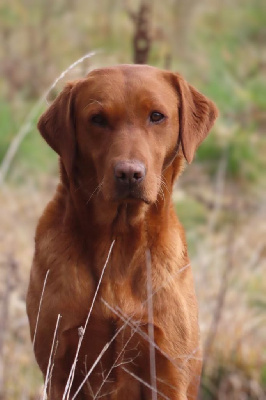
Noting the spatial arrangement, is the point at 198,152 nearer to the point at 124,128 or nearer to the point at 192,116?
the point at 192,116

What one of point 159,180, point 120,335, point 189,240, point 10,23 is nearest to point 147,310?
point 120,335

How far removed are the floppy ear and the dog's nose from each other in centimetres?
35

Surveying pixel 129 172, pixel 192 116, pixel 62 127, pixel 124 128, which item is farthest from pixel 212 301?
pixel 129 172

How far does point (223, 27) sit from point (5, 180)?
5882 mm

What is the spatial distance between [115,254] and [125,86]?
0.74m

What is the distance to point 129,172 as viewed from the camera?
163 inches

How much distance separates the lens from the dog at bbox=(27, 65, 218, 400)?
14.3 ft

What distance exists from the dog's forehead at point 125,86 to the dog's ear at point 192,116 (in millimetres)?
92

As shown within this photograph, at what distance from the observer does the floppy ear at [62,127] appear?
4.46 metres

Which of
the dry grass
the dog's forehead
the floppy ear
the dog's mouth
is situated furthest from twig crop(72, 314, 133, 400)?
the dry grass

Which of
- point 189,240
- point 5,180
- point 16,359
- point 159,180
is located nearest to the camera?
point 159,180

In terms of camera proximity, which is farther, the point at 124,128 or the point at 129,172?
the point at 124,128

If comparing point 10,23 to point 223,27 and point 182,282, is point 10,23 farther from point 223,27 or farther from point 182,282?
point 182,282

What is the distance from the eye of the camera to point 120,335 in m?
4.38
